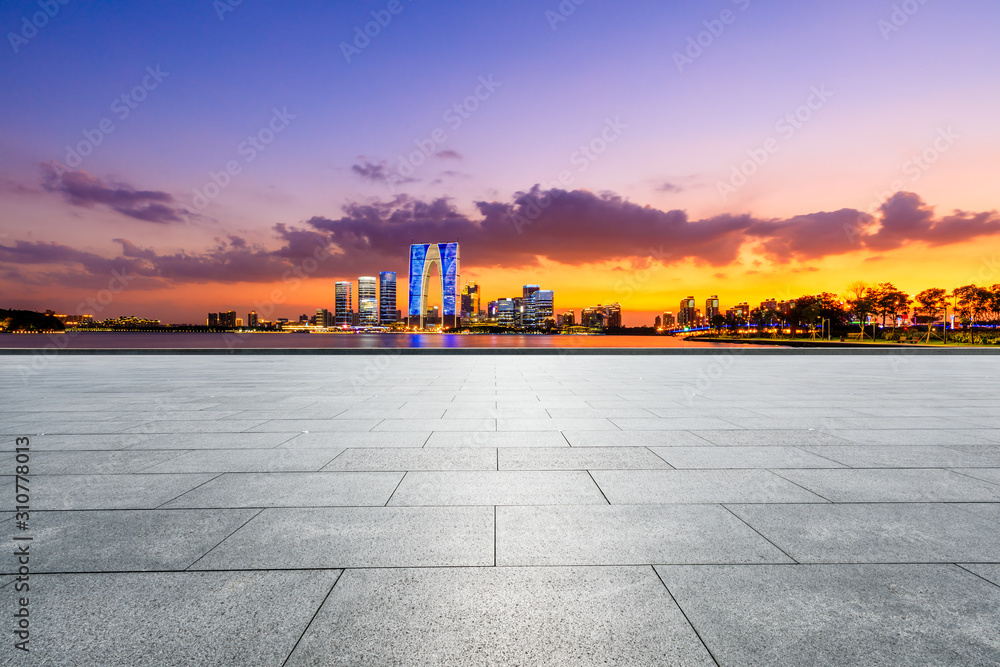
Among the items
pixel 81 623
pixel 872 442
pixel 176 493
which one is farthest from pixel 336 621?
pixel 872 442

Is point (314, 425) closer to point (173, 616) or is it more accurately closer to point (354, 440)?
point (354, 440)

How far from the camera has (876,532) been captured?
4180mm

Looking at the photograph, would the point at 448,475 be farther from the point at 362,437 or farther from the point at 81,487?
the point at 81,487

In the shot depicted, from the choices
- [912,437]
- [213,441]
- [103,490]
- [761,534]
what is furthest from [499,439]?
[912,437]

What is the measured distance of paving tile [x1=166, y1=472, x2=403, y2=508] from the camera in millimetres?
4926

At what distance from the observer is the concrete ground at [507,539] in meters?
2.80

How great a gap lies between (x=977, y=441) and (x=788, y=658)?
747 centimetres

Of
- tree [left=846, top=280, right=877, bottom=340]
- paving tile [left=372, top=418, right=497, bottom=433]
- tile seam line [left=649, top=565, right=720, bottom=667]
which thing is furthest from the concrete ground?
tree [left=846, top=280, right=877, bottom=340]

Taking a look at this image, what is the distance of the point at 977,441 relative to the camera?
24.3ft

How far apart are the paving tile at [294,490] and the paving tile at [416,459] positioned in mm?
321

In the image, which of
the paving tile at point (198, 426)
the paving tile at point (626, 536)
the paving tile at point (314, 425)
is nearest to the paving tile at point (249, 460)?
the paving tile at point (314, 425)

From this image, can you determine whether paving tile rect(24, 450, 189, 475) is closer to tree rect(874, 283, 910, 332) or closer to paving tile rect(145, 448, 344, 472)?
paving tile rect(145, 448, 344, 472)

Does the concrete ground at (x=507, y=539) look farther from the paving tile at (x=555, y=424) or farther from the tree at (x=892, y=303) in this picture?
the tree at (x=892, y=303)

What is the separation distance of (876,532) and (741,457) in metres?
2.39
